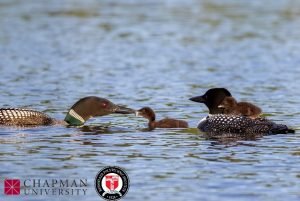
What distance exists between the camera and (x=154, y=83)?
18.8 metres

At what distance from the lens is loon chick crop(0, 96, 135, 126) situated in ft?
45.3

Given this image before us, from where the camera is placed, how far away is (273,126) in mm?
13039

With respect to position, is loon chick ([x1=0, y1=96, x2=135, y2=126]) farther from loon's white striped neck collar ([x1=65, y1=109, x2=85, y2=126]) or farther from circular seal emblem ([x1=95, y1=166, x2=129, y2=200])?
circular seal emblem ([x1=95, y1=166, x2=129, y2=200])

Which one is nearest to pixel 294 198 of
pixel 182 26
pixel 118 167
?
pixel 118 167

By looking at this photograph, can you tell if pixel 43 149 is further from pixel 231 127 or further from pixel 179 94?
pixel 179 94

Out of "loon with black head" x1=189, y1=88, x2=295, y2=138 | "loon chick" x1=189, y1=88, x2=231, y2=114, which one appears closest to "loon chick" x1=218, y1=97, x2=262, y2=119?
"loon chick" x1=189, y1=88, x2=231, y2=114

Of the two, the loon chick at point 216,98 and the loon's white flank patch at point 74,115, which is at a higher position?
the loon chick at point 216,98

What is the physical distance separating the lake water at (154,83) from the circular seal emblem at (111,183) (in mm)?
83

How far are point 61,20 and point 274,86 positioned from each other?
1264 cm

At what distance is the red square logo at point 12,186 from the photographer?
31.7ft

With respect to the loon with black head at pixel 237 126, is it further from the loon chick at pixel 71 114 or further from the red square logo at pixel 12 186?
the red square logo at pixel 12 186

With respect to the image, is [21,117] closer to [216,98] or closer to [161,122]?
[161,122]

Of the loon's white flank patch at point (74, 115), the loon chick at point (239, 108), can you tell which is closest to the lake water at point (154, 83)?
the loon's white flank patch at point (74, 115)

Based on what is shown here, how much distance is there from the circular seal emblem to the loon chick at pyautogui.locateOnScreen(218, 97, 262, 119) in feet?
12.4
